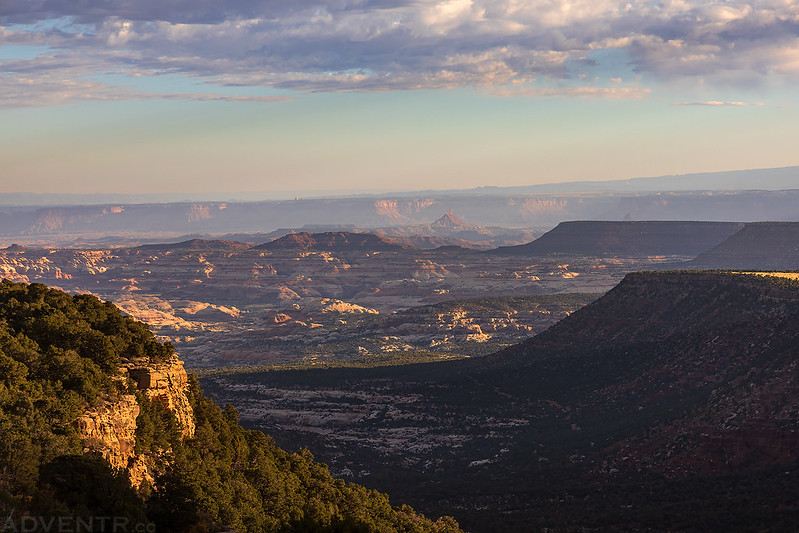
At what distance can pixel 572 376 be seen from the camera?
108 metres

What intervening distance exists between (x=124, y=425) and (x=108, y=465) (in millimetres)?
2431

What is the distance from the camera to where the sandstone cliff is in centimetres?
3812

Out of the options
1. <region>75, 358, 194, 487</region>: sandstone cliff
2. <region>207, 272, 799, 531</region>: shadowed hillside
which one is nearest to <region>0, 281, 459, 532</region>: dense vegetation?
<region>75, 358, 194, 487</region>: sandstone cliff

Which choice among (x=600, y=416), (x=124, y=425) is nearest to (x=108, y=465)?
(x=124, y=425)

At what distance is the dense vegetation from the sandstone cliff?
46 cm

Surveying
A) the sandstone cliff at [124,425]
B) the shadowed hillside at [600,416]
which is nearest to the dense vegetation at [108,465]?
the sandstone cliff at [124,425]

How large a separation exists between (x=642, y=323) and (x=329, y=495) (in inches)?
2749

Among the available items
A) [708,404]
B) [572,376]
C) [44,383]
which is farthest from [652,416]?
[44,383]

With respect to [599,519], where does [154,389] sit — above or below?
above

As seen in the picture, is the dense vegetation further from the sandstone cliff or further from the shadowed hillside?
the shadowed hillside

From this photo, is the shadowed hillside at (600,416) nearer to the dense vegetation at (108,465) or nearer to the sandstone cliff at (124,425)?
the dense vegetation at (108,465)

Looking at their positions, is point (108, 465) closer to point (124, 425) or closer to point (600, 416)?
point (124, 425)

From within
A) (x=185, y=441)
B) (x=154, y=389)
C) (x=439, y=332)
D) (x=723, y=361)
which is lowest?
(x=439, y=332)

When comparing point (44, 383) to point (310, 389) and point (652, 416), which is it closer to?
point (652, 416)
